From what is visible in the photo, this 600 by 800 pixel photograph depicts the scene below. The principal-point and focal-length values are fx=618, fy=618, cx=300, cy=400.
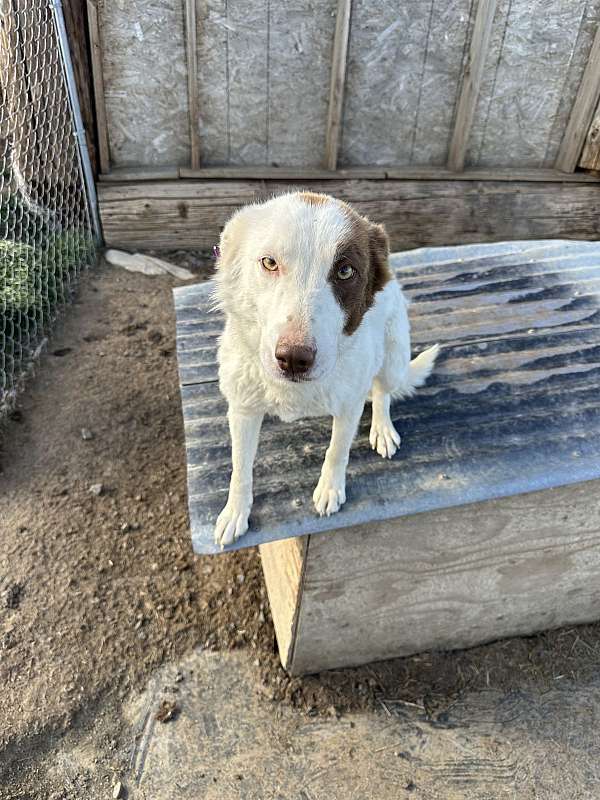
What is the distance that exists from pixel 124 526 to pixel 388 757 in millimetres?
1651

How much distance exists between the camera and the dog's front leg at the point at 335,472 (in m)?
2.09

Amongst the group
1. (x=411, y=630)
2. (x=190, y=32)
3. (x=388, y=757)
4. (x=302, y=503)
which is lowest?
(x=388, y=757)

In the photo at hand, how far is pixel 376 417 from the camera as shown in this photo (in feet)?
7.97

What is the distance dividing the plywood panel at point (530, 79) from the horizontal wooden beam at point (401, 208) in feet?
1.03

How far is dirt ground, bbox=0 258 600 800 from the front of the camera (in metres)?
2.46

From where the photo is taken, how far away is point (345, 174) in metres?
5.26

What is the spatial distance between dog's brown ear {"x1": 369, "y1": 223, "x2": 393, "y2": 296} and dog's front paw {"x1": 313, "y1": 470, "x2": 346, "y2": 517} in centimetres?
67

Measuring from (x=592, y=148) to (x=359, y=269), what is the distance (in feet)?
15.7

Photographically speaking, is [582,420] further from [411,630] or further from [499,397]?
[411,630]

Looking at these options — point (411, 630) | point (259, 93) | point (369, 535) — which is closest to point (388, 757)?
point (411, 630)

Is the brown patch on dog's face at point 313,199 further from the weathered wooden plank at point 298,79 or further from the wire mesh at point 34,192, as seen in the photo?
the weathered wooden plank at point 298,79

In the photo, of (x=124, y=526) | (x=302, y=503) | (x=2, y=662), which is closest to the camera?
(x=302, y=503)

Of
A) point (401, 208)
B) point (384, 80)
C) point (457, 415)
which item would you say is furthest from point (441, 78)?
point (457, 415)

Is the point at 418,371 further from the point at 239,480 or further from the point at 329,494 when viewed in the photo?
the point at 239,480
